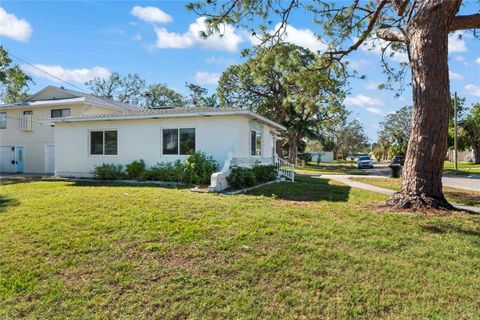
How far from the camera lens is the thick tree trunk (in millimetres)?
7715

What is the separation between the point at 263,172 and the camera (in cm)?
1401

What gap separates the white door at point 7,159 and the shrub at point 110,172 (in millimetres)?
12986

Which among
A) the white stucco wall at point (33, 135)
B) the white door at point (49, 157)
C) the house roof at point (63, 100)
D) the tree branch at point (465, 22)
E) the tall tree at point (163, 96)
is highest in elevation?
the tall tree at point (163, 96)

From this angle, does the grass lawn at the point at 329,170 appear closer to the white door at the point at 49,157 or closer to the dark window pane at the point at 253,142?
the dark window pane at the point at 253,142

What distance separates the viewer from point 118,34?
50.7 feet

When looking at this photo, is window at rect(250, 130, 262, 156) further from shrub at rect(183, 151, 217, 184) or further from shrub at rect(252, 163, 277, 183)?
shrub at rect(183, 151, 217, 184)

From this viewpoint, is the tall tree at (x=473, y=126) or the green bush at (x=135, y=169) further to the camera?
the tall tree at (x=473, y=126)

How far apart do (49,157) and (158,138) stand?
11.9m

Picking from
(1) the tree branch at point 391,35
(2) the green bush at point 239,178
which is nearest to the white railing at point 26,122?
(2) the green bush at point 239,178

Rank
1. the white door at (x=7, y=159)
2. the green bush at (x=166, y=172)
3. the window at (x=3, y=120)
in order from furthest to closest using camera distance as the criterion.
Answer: the window at (x=3, y=120)
the white door at (x=7, y=159)
the green bush at (x=166, y=172)

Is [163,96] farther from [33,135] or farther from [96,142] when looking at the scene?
[96,142]

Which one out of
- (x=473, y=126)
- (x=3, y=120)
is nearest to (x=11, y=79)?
(x=3, y=120)

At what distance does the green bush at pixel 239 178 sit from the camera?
11727 millimetres

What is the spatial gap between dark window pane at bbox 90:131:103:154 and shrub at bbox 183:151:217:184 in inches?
213
